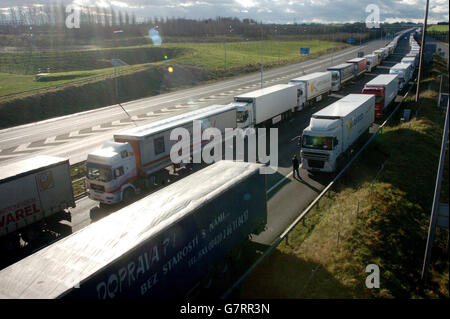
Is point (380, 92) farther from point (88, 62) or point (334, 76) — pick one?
point (88, 62)

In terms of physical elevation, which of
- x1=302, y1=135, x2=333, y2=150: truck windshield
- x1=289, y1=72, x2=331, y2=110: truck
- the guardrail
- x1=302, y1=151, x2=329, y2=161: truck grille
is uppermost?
x1=289, y1=72, x2=331, y2=110: truck

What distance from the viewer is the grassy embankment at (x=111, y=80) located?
46.5 metres

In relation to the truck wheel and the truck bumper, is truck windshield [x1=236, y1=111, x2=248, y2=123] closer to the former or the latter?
the truck wheel

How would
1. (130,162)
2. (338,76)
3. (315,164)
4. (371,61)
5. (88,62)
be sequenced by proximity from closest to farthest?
(130,162)
(315,164)
(338,76)
(371,61)
(88,62)

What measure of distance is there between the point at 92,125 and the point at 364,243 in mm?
33533

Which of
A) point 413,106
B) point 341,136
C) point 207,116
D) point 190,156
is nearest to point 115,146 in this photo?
point 190,156

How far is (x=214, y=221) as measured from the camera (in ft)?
41.8

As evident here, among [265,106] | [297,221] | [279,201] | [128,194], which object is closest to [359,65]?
[265,106]

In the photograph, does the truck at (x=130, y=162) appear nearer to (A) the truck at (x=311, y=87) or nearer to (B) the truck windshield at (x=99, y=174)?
(B) the truck windshield at (x=99, y=174)

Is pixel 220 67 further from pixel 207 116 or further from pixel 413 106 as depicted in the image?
pixel 207 116

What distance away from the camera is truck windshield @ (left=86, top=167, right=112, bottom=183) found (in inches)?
799

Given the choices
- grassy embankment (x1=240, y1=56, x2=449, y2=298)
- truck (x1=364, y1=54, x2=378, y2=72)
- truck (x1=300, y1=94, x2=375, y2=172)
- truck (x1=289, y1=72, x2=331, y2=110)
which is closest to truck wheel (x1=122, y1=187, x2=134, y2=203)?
grassy embankment (x1=240, y1=56, x2=449, y2=298)

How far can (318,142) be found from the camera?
952 inches

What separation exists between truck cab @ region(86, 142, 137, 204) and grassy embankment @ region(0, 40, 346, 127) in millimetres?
28290
